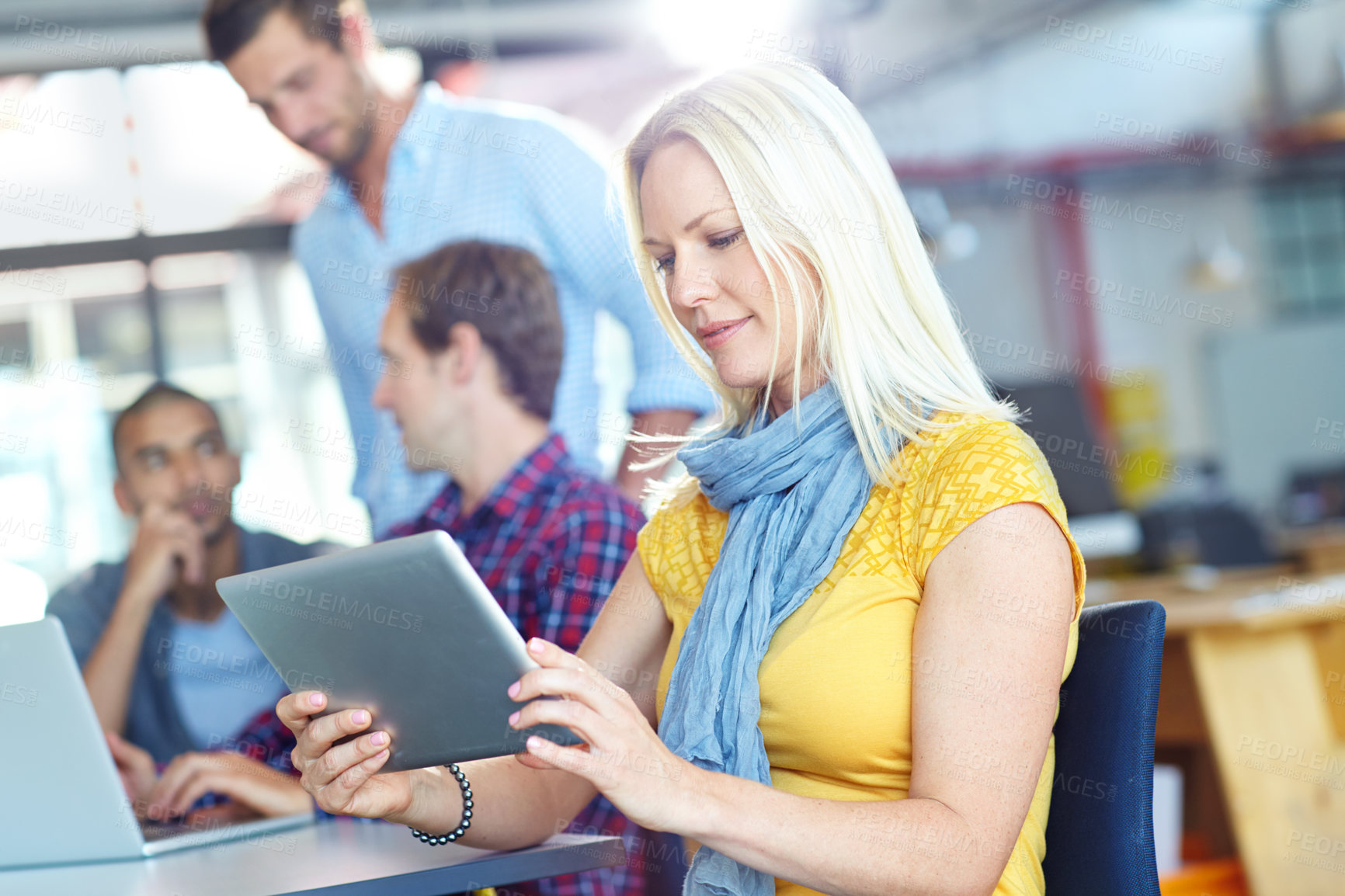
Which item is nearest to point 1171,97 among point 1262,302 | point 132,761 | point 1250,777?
point 1262,302

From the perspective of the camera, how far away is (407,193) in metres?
2.95

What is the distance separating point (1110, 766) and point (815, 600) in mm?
330

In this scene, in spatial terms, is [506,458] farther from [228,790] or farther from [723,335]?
[723,335]

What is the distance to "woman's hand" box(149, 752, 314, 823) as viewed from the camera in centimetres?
194

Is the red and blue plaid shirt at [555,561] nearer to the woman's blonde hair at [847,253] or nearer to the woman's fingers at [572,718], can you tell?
the woman's blonde hair at [847,253]

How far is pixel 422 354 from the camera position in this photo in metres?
2.61

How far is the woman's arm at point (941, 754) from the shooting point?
40.9 inches

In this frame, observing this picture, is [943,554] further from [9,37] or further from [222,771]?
[9,37]

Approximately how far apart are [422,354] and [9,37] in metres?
1.43

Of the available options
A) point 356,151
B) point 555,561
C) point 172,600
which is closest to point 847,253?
point 555,561

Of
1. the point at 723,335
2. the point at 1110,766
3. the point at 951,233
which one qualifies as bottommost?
the point at 1110,766

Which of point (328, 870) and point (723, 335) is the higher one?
point (723, 335)

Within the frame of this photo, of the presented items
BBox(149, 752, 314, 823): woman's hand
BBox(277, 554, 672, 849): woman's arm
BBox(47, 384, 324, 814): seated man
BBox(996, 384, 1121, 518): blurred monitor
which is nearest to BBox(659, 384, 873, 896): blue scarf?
BBox(277, 554, 672, 849): woman's arm

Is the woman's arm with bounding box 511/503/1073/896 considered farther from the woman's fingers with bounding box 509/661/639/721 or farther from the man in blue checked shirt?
the man in blue checked shirt
